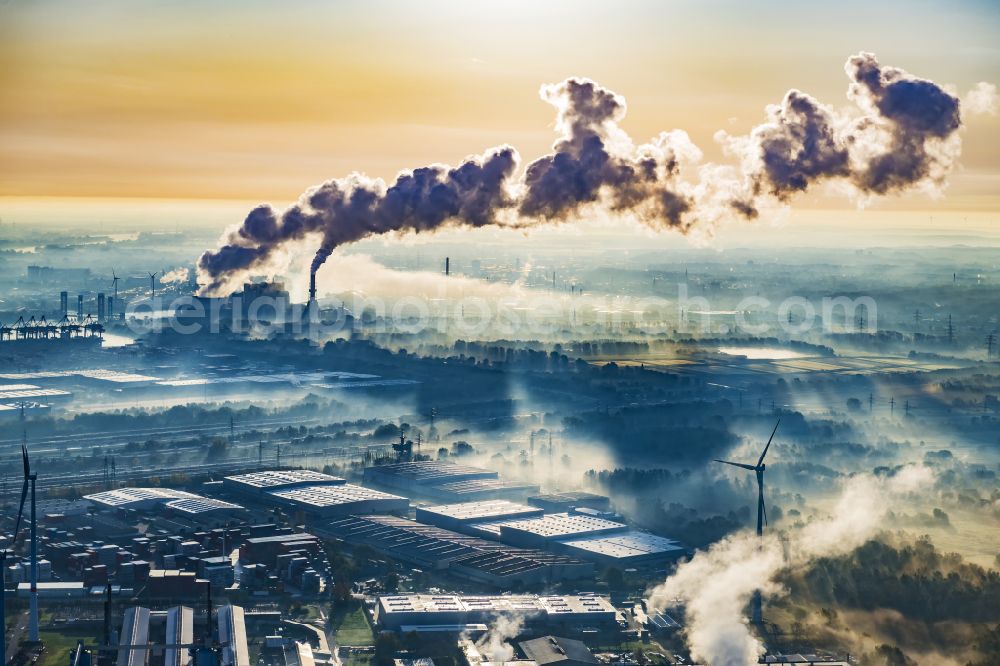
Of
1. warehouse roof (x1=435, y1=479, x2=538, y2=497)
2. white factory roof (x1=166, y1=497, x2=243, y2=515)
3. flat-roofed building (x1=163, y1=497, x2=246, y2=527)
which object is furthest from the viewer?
warehouse roof (x1=435, y1=479, x2=538, y2=497)

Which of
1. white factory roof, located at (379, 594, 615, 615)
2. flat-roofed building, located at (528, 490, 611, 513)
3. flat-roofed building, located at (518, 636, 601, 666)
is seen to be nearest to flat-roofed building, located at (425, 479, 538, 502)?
flat-roofed building, located at (528, 490, 611, 513)

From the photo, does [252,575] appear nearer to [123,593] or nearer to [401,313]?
[123,593]

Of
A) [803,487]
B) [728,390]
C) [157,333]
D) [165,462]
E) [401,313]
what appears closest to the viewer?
[803,487]

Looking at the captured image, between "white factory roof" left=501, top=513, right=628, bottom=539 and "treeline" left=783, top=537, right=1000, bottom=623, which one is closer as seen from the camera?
"treeline" left=783, top=537, right=1000, bottom=623

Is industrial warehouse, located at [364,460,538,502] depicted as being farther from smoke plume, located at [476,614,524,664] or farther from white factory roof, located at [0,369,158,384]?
white factory roof, located at [0,369,158,384]

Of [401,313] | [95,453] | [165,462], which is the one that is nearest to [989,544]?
[165,462]

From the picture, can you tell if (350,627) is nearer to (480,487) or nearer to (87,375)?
(480,487)
